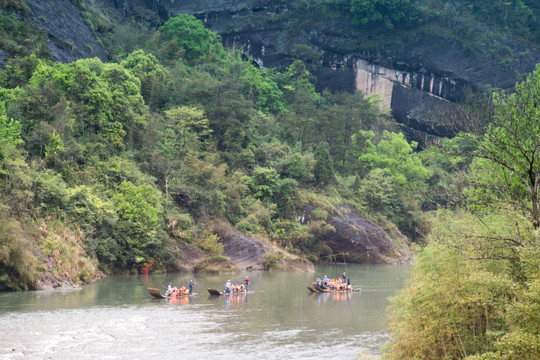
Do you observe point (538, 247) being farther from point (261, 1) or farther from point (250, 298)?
point (261, 1)

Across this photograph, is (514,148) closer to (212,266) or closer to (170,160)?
(212,266)

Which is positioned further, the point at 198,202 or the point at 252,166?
the point at 252,166

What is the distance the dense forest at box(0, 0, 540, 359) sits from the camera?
18547mm

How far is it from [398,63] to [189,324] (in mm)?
80757

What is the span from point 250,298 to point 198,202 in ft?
69.4

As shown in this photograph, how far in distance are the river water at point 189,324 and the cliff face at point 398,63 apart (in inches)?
2450

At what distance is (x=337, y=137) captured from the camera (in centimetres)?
8550

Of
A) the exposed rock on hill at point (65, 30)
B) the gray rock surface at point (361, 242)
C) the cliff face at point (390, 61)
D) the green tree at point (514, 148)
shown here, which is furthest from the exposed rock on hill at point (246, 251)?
the cliff face at point (390, 61)

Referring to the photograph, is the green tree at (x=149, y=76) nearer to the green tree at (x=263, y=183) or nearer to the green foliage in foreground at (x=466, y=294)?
the green tree at (x=263, y=183)

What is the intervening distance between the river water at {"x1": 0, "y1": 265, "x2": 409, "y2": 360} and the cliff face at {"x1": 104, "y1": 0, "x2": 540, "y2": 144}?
62.2 m

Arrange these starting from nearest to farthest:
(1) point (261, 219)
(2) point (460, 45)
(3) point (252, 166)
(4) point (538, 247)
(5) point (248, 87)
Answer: (4) point (538, 247), (1) point (261, 219), (3) point (252, 166), (5) point (248, 87), (2) point (460, 45)

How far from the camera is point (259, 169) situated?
222 ft

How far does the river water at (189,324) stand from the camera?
24484 millimetres

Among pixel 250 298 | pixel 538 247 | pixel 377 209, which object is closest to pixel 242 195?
pixel 377 209
